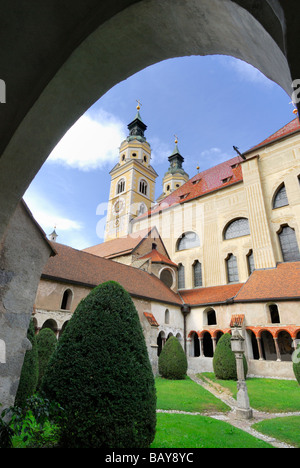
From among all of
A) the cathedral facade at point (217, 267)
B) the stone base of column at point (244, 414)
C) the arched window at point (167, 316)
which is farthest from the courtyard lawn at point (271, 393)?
the arched window at point (167, 316)

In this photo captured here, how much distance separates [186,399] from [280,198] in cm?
1747

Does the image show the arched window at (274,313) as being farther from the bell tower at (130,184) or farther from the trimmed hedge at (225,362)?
the bell tower at (130,184)

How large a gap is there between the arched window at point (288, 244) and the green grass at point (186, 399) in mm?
12302

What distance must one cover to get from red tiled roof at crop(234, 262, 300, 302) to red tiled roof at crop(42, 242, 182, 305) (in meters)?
5.75

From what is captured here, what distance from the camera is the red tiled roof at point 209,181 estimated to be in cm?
2741

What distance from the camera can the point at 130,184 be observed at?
44438 mm

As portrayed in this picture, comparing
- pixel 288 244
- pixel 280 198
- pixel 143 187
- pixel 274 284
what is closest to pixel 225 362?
pixel 274 284

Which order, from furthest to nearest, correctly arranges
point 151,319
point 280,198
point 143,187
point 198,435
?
1. point 143,187
2. point 280,198
3. point 151,319
4. point 198,435

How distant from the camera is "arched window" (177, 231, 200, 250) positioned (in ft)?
87.8

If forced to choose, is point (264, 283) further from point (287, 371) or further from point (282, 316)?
point (287, 371)

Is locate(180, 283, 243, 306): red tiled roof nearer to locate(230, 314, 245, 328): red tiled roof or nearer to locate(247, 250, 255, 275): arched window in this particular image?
locate(230, 314, 245, 328): red tiled roof

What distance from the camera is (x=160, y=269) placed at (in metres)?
24.2

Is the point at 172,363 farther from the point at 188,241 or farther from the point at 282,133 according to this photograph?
the point at 282,133

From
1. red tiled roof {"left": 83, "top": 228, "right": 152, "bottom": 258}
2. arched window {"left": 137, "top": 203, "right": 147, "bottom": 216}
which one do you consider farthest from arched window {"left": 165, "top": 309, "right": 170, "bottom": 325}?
arched window {"left": 137, "top": 203, "right": 147, "bottom": 216}
